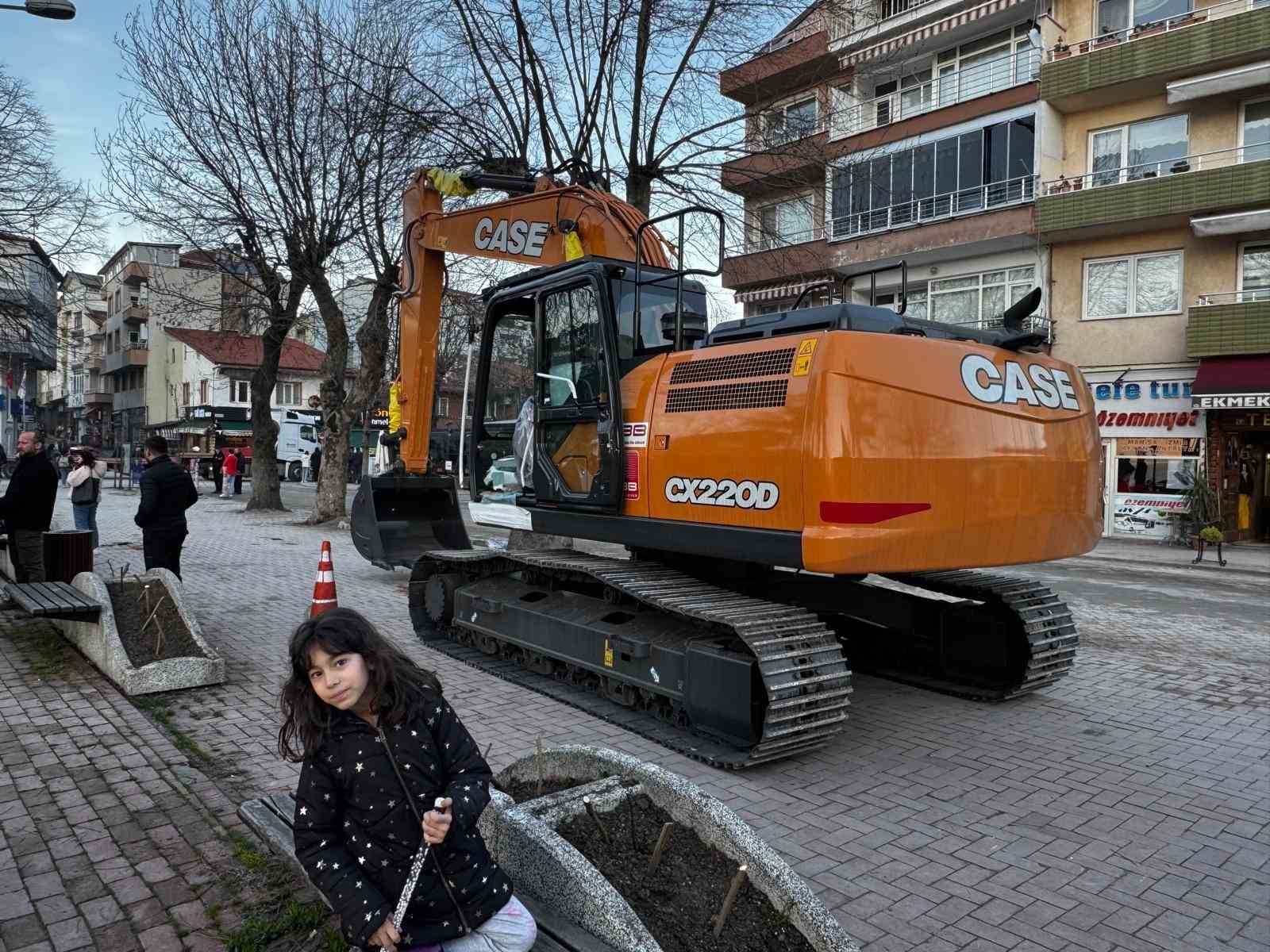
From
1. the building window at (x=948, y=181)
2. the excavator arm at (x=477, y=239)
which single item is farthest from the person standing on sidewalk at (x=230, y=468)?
the excavator arm at (x=477, y=239)

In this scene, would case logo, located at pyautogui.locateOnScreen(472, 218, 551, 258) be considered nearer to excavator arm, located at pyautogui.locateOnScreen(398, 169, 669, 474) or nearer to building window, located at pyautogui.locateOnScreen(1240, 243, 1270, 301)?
excavator arm, located at pyautogui.locateOnScreen(398, 169, 669, 474)

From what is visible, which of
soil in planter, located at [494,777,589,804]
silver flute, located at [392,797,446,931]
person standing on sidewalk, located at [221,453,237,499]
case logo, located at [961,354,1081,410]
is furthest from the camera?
person standing on sidewalk, located at [221,453,237,499]

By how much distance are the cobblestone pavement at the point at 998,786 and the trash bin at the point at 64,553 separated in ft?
4.31

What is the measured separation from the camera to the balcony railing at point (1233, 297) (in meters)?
18.6

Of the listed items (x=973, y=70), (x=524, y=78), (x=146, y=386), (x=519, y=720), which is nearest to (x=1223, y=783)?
(x=519, y=720)

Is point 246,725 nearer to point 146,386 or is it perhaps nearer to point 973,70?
point 973,70

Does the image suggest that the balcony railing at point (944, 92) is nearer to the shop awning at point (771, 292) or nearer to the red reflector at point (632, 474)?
the shop awning at point (771, 292)

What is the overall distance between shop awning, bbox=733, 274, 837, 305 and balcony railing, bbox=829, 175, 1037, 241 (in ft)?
4.98

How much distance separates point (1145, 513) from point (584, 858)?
813 inches

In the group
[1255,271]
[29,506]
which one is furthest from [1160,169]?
[29,506]

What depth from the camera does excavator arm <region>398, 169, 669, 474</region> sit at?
7500 mm

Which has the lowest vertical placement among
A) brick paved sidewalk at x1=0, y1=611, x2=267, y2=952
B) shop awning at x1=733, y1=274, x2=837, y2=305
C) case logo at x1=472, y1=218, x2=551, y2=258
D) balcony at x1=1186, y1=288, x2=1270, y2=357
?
brick paved sidewalk at x1=0, y1=611, x2=267, y2=952

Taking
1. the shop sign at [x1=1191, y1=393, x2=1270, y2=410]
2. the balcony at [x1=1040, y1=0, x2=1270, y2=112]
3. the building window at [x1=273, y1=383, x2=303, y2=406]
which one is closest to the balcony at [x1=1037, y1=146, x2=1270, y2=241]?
the balcony at [x1=1040, y1=0, x2=1270, y2=112]

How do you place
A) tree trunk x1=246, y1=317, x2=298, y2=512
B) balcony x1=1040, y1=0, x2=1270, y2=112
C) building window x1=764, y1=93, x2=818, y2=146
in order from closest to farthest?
building window x1=764, y1=93, x2=818, y2=146 → balcony x1=1040, y1=0, x2=1270, y2=112 → tree trunk x1=246, y1=317, x2=298, y2=512
